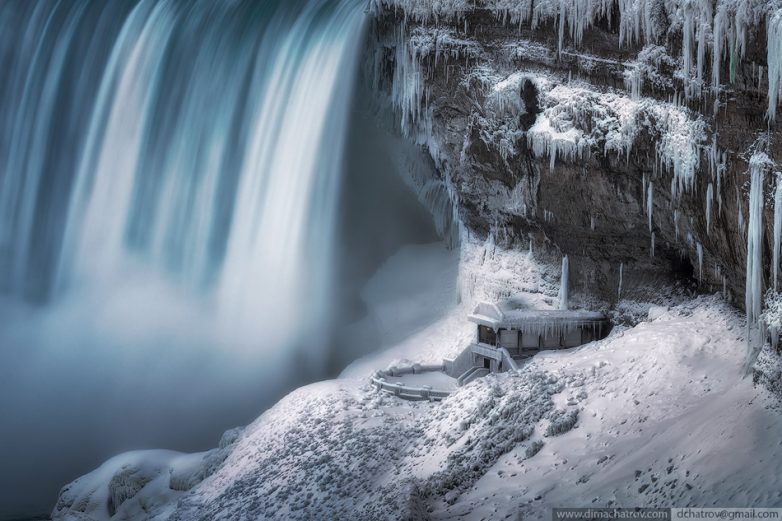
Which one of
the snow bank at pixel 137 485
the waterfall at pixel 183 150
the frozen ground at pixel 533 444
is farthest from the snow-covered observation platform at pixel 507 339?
the waterfall at pixel 183 150

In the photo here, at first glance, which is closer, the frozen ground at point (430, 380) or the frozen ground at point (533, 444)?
the frozen ground at point (533, 444)

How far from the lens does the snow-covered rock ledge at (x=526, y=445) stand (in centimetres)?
1549

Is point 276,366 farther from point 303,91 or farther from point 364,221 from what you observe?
point 303,91

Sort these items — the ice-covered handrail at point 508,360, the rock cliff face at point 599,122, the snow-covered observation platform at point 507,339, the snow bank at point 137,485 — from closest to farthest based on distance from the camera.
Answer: the rock cliff face at point 599,122 < the ice-covered handrail at point 508,360 < the snow-covered observation platform at point 507,339 < the snow bank at point 137,485

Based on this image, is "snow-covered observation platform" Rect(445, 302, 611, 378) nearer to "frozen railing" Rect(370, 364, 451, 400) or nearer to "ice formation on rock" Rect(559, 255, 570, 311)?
"frozen railing" Rect(370, 364, 451, 400)

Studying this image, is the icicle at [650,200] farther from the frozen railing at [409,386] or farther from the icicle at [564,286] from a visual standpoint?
the frozen railing at [409,386]

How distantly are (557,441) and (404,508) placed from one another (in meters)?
3.88

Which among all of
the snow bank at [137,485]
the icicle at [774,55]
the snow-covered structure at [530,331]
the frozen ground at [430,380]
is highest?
the icicle at [774,55]

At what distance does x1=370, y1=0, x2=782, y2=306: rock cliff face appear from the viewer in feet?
66.4

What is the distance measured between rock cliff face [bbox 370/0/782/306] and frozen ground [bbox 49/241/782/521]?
9.04ft

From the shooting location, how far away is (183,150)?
113 ft

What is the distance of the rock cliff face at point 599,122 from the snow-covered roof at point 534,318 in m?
1.78

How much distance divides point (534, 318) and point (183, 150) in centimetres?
1751

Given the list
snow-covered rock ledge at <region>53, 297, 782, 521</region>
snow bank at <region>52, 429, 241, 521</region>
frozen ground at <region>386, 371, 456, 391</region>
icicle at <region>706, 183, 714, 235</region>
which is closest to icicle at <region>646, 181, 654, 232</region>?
icicle at <region>706, 183, 714, 235</region>
